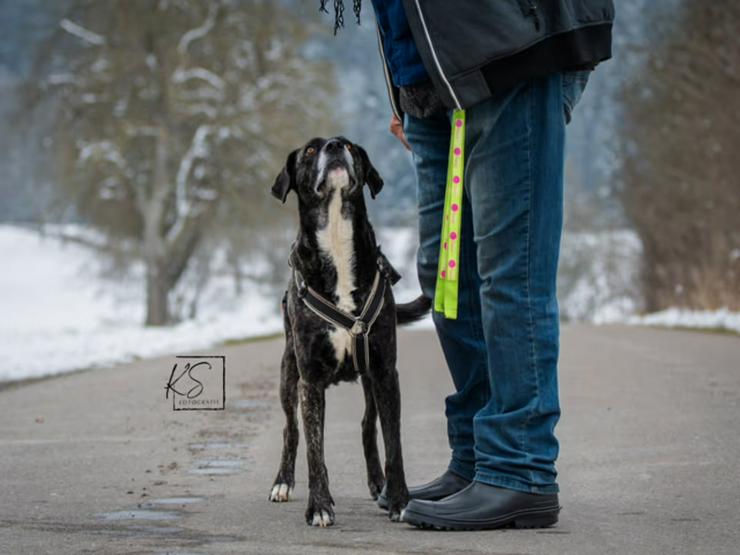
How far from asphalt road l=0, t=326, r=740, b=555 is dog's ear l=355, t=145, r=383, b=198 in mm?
1197

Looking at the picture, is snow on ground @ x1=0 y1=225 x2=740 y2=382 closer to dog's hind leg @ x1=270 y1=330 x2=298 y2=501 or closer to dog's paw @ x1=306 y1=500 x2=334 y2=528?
dog's hind leg @ x1=270 y1=330 x2=298 y2=501

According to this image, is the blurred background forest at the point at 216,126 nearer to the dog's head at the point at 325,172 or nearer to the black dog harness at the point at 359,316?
the dog's head at the point at 325,172

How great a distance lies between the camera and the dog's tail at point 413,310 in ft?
17.2

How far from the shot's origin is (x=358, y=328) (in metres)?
4.55

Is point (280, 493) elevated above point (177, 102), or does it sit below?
below

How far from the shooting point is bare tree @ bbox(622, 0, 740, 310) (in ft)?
80.4

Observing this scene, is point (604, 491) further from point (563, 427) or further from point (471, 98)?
point (563, 427)

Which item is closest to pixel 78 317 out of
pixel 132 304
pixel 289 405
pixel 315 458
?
pixel 132 304

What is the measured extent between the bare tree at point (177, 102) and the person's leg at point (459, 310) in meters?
23.7

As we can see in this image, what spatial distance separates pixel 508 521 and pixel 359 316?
1.03 meters

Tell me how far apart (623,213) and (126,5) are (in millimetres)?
15878

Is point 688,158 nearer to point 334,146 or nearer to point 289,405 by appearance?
point 289,405

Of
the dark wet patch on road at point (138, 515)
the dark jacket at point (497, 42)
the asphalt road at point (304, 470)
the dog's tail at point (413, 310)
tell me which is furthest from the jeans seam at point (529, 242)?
the dark wet patch on road at point (138, 515)

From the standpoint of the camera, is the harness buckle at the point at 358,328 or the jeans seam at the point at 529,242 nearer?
the jeans seam at the point at 529,242
